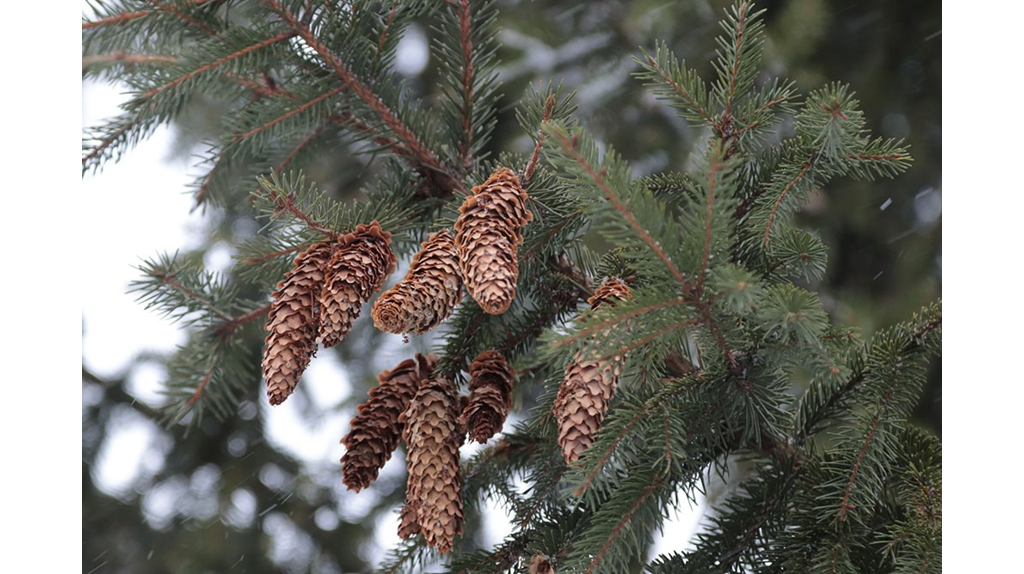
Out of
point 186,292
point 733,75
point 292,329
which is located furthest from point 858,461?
point 186,292

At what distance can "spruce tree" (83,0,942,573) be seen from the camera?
48 centimetres

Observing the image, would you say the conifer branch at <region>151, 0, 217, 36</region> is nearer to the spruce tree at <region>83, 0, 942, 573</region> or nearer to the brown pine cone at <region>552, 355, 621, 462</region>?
the spruce tree at <region>83, 0, 942, 573</region>

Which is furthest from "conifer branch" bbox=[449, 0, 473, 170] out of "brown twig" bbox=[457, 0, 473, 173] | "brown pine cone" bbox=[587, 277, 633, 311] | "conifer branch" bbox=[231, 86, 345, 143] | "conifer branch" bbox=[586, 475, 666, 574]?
"conifer branch" bbox=[586, 475, 666, 574]

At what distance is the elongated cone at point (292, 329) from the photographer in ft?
1.74

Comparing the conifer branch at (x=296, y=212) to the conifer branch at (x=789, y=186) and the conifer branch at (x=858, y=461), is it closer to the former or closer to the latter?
the conifer branch at (x=789, y=186)

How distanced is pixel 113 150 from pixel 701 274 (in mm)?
637

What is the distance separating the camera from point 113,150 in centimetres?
80

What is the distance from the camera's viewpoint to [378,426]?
2.10 ft

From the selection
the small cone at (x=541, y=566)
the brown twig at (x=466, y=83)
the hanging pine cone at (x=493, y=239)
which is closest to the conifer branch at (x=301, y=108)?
the brown twig at (x=466, y=83)

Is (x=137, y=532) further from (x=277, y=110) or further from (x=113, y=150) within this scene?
(x=277, y=110)

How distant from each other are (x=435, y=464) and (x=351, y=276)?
158 mm

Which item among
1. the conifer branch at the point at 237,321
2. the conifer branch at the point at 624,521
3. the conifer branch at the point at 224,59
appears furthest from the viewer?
the conifer branch at the point at 237,321

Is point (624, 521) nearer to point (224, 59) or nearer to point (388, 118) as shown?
point (388, 118)

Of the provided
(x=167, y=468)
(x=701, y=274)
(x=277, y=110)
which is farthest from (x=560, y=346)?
(x=167, y=468)
